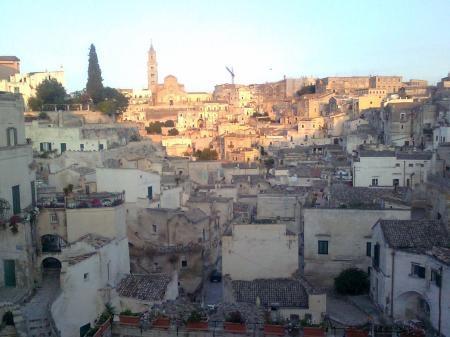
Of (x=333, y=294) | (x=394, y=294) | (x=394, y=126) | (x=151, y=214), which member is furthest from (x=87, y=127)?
(x=394, y=294)

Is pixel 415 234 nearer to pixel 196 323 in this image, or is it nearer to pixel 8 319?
pixel 196 323

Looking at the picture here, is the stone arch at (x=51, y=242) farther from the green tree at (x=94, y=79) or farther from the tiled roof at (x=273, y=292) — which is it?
the green tree at (x=94, y=79)

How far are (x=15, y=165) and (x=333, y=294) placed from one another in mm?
13271

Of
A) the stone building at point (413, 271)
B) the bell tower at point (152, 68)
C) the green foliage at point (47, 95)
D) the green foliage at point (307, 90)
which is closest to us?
the stone building at point (413, 271)

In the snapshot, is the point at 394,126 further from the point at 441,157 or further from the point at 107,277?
the point at 107,277

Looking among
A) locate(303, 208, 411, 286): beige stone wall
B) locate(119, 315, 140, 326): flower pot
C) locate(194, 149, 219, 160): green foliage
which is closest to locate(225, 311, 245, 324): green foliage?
locate(119, 315, 140, 326): flower pot

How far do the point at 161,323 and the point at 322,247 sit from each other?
34.2 feet

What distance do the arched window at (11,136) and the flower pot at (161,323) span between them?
12.1 meters

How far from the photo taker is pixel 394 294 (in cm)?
1741

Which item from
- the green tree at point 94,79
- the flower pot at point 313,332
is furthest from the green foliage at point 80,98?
the flower pot at point 313,332

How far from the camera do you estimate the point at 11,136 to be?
21.3m

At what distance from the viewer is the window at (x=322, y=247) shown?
21203 mm

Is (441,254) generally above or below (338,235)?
above

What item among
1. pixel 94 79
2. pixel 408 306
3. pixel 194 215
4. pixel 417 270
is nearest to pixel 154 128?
pixel 94 79
